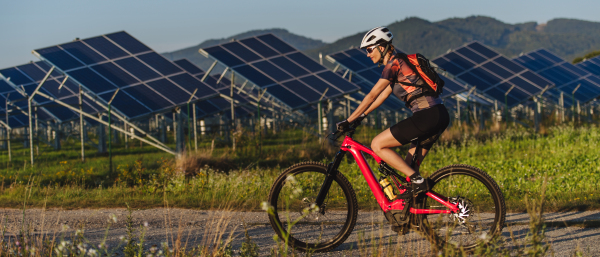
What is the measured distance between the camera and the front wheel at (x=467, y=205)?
13.9 feet

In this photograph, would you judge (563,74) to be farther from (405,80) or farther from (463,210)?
(405,80)

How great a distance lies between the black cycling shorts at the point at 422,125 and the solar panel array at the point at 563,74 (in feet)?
96.9

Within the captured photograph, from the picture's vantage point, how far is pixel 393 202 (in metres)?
4.33

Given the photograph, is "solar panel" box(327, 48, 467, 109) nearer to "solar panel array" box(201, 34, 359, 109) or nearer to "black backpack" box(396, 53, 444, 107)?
"solar panel array" box(201, 34, 359, 109)

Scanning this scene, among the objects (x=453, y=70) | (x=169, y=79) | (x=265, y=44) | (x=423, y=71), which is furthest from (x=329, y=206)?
(x=453, y=70)

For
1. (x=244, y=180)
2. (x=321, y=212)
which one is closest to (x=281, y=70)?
(x=244, y=180)

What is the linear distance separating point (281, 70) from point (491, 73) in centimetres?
1318

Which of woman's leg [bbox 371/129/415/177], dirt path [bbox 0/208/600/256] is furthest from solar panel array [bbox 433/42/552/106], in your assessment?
woman's leg [bbox 371/129/415/177]

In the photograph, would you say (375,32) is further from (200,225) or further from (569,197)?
(569,197)

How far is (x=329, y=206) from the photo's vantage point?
450cm

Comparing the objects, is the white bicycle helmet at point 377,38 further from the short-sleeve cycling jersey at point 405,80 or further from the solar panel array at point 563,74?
the solar panel array at point 563,74

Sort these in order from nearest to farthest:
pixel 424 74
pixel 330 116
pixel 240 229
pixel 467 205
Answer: pixel 424 74 → pixel 467 205 → pixel 240 229 → pixel 330 116

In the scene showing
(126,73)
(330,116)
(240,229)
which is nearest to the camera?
(240,229)

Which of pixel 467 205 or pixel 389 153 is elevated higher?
pixel 389 153
